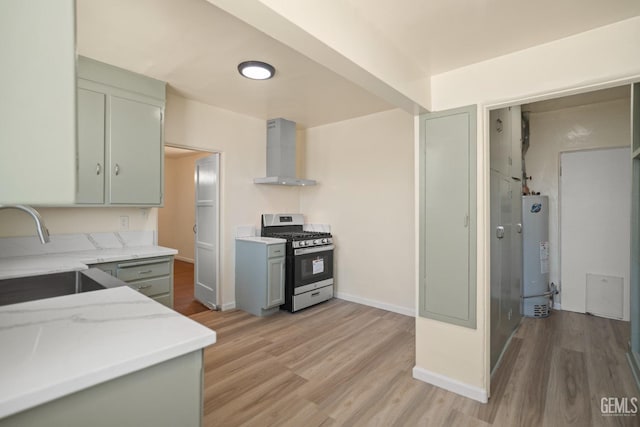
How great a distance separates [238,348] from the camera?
280 cm

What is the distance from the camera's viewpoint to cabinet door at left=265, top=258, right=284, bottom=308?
3543mm

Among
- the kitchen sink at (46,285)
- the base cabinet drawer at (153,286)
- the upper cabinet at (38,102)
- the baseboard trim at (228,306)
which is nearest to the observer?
the upper cabinet at (38,102)

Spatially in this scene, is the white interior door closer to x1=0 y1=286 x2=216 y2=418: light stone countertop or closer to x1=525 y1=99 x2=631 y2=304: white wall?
x1=525 y1=99 x2=631 y2=304: white wall

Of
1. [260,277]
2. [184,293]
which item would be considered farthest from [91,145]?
[184,293]

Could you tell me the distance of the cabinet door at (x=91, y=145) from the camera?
2490mm

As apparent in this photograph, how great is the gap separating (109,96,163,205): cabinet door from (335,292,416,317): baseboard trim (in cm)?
267

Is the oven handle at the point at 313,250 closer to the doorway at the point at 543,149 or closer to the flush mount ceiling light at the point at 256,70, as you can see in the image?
the flush mount ceiling light at the point at 256,70

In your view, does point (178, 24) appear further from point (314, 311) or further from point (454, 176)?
point (314, 311)

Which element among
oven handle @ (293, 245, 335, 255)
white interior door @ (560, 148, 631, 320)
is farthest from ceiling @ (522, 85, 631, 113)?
oven handle @ (293, 245, 335, 255)

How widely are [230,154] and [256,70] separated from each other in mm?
1543

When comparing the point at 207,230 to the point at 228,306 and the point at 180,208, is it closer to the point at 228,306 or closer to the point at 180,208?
the point at 228,306

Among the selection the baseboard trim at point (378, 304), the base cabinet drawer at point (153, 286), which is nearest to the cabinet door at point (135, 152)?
the base cabinet drawer at point (153, 286)

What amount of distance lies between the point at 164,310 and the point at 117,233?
7.79 ft

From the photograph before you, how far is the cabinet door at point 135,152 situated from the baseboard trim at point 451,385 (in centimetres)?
275
